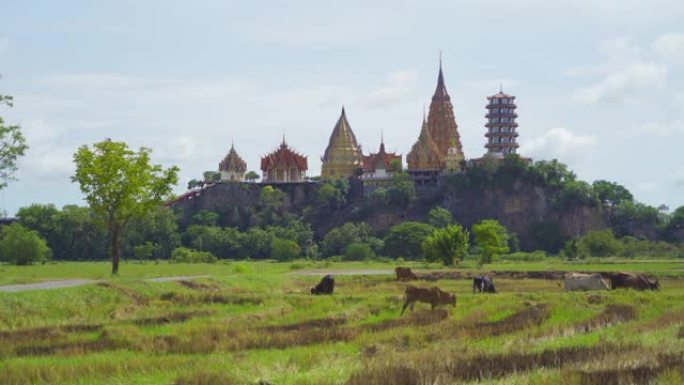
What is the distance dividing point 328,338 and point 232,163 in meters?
126

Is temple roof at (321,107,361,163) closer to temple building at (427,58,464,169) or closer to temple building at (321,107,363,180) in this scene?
temple building at (321,107,363,180)

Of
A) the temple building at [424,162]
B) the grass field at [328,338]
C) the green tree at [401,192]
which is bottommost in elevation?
the grass field at [328,338]

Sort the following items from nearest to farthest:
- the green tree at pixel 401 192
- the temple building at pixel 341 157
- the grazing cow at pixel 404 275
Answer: the grazing cow at pixel 404 275 < the green tree at pixel 401 192 < the temple building at pixel 341 157

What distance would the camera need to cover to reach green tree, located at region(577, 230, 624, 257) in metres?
96.8

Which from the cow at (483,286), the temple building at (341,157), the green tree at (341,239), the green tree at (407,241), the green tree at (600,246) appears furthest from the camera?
the temple building at (341,157)

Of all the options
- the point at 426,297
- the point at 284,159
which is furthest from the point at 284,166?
the point at 426,297

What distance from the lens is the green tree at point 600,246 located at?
318ft

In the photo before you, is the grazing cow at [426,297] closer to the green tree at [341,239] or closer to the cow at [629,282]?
the cow at [629,282]

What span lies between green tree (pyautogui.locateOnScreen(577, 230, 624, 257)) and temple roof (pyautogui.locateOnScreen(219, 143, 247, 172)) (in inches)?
2426

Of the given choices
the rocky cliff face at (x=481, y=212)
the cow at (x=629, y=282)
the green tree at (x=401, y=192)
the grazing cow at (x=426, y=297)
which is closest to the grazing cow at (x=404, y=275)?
the cow at (x=629, y=282)

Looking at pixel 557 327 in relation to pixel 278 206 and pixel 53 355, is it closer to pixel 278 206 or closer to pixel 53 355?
pixel 53 355

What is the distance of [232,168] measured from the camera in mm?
148500

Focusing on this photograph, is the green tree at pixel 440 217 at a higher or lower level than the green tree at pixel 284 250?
higher

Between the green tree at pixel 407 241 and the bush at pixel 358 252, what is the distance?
2.44m
